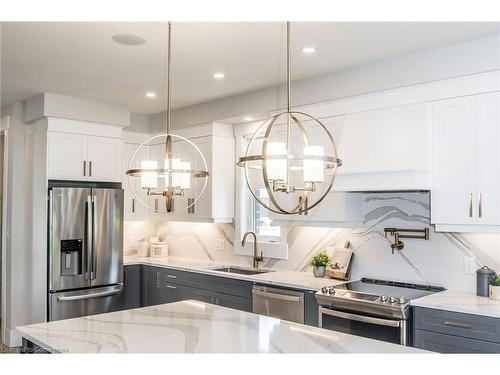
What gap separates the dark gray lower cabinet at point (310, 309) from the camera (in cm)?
367

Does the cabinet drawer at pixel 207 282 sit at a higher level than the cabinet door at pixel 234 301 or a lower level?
higher

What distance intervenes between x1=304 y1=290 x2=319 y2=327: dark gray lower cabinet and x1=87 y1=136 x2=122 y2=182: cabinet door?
2528 mm

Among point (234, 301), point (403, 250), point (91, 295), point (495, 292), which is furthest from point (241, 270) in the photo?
point (495, 292)

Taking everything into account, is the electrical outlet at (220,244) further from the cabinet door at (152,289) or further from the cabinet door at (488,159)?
the cabinet door at (488,159)

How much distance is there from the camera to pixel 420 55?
11.2ft

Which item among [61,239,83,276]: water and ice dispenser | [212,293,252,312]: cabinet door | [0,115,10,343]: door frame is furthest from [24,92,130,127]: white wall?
[212,293,252,312]: cabinet door

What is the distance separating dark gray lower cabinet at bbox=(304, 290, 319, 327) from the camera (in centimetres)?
367

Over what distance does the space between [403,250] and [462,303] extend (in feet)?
2.77

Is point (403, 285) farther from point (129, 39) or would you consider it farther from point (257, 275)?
point (129, 39)

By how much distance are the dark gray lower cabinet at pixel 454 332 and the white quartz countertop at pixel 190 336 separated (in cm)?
96

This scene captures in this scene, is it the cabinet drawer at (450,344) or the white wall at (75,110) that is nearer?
the cabinet drawer at (450,344)

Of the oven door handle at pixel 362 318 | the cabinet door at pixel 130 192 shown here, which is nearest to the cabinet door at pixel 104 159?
the cabinet door at pixel 130 192

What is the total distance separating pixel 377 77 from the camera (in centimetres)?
364
